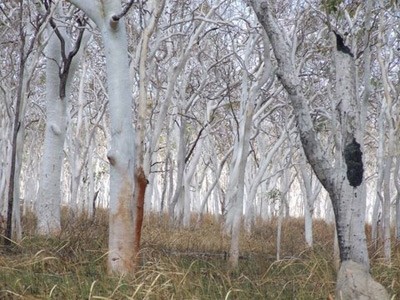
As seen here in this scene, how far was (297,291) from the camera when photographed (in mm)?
5352

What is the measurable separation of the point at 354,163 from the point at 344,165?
0.09 m

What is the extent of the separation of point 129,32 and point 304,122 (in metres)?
8.76

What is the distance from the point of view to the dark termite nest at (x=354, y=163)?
4.71m

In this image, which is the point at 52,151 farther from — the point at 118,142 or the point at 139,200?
the point at 139,200

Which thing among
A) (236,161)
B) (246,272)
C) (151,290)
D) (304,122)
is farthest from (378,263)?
(236,161)

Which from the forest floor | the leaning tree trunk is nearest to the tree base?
the leaning tree trunk

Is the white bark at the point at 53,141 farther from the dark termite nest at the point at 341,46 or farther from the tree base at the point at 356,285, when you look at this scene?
the tree base at the point at 356,285

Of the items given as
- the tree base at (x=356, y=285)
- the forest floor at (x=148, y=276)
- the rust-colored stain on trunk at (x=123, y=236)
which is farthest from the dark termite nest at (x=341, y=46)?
the rust-colored stain on trunk at (x=123, y=236)

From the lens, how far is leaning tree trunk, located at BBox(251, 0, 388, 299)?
4.65 m

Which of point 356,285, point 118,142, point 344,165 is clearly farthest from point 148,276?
Result: point 344,165

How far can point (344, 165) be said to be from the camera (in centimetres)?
480

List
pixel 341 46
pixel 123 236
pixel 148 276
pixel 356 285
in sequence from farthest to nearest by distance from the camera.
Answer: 1. pixel 123 236
2. pixel 341 46
3. pixel 148 276
4. pixel 356 285

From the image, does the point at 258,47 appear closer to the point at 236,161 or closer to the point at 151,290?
the point at 236,161

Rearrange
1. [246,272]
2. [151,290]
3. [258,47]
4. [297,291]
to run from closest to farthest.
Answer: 1. [151,290]
2. [297,291]
3. [246,272]
4. [258,47]
